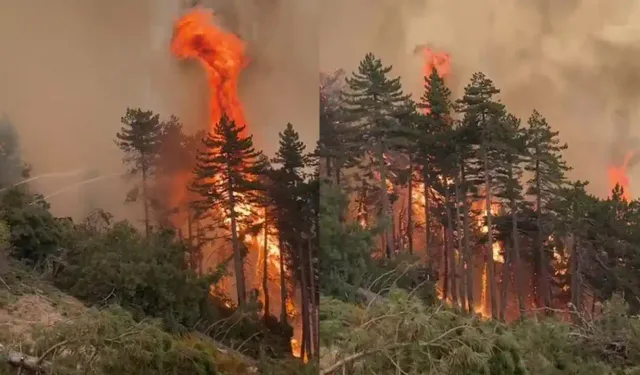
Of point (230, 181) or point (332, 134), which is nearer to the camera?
point (230, 181)

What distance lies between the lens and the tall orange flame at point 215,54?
2.46 meters

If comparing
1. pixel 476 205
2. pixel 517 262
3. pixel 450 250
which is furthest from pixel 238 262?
pixel 517 262

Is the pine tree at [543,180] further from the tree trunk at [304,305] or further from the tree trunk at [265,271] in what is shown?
the tree trunk at [265,271]

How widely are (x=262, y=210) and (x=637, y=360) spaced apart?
130 centimetres

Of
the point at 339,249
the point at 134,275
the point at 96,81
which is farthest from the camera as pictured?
the point at 339,249

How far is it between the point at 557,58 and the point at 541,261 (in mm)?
656

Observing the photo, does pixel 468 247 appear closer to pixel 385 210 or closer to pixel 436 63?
pixel 385 210

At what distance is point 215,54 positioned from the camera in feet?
8.15

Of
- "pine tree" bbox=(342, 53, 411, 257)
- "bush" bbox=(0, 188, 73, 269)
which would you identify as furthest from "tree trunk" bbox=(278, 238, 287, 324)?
"bush" bbox=(0, 188, 73, 269)

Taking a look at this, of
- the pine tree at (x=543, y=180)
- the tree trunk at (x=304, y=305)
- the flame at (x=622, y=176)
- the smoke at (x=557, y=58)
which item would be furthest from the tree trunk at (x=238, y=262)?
the flame at (x=622, y=176)

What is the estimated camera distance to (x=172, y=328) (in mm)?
2326

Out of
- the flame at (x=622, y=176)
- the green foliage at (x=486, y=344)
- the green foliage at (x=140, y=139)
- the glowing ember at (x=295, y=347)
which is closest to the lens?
the green foliage at (x=486, y=344)

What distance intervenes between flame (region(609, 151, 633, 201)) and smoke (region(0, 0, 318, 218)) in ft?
3.75

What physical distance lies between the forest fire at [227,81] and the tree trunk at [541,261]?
0.85 meters
